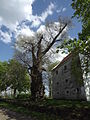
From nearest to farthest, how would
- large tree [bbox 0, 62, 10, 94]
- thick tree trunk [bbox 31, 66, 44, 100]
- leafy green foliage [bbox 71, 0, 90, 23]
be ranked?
leafy green foliage [bbox 71, 0, 90, 23] < thick tree trunk [bbox 31, 66, 44, 100] < large tree [bbox 0, 62, 10, 94]

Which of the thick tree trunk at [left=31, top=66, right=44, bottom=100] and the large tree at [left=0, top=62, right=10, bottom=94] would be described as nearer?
the thick tree trunk at [left=31, top=66, right=44, bottom=100]

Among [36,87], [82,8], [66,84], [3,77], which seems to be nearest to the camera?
[82,8]

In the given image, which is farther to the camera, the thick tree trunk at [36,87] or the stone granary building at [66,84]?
the stone granary building at [66,84]

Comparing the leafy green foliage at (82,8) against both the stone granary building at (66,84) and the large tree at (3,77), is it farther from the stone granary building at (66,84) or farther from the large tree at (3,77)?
the large tree at (3,77)

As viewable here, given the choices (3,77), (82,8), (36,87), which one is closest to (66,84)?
(36,87)

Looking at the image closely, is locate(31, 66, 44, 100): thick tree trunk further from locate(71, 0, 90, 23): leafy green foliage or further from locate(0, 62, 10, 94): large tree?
locate(0, 62, 10, 94): large tree

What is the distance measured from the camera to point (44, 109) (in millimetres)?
16906

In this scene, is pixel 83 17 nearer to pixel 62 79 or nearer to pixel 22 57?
pixel 22 57

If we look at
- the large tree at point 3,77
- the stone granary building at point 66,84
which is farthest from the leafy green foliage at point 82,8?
the large tree at point 3,77

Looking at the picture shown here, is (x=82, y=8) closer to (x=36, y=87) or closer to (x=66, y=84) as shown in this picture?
(x=36, y=87)

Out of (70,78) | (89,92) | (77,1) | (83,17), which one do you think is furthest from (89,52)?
(70,78)

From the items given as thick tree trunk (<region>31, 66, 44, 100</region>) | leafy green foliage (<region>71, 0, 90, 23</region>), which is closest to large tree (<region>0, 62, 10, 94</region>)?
thick tree trunk (<region>31, 66, 44, 100</region>)

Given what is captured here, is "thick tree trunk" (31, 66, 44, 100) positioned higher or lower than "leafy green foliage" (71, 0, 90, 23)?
lower

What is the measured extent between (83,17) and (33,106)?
11.9 meters
